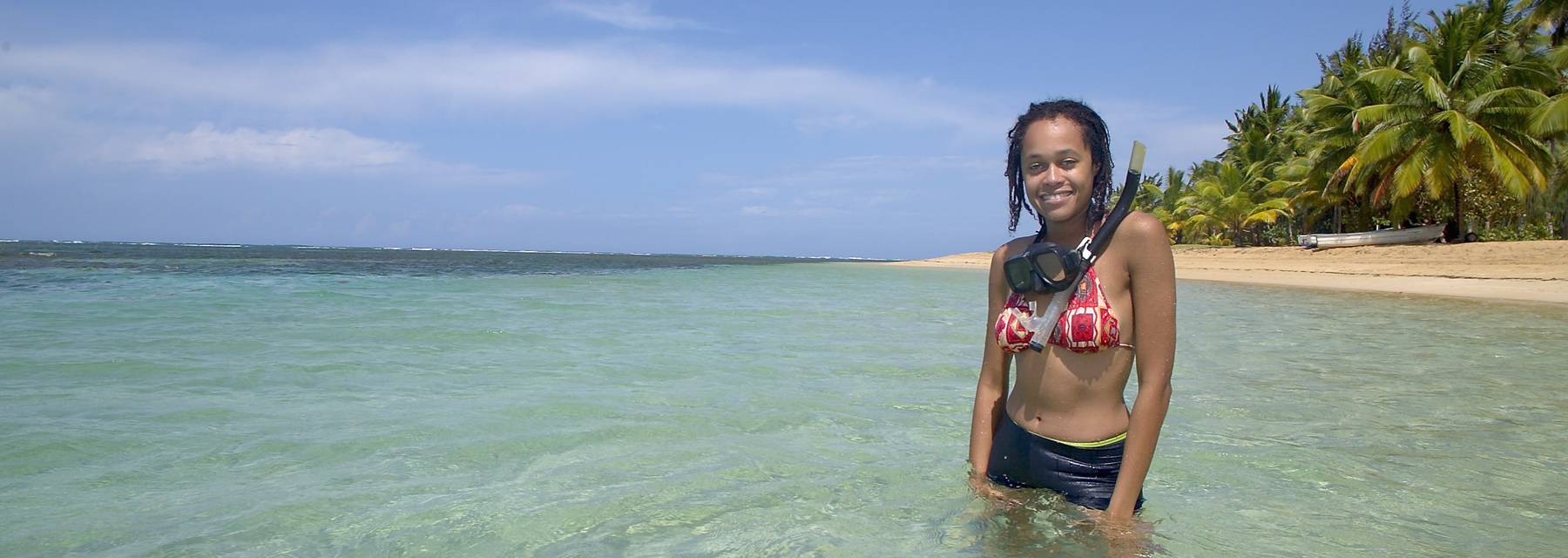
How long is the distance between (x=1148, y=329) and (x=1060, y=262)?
0.82 ft

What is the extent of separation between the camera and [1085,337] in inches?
84.6

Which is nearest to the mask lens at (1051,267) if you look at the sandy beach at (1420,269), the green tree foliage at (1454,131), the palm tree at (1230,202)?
the sandy beach at (1420,269)

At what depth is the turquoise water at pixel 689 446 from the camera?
291cm

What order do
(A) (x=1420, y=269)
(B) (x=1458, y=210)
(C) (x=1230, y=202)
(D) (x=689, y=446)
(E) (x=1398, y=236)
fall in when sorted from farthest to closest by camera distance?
(C) (x=1230, y=202)
(E) (x=1398, y=236)
(B) (x=1458, y=210)
(A) (x=1420, y=269)
(D) (x=689, y=446)

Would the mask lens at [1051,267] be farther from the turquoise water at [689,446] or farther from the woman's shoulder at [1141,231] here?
the turquoise water at [689,446]

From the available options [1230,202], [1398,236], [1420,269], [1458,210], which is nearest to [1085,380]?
[1420,269]

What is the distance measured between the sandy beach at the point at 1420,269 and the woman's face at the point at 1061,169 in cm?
1723

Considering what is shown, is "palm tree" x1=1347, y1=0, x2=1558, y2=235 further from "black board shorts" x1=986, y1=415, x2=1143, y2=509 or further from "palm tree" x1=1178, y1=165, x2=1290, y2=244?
"black board shorts" x1=986, y1=415, x2=1143, y2=509

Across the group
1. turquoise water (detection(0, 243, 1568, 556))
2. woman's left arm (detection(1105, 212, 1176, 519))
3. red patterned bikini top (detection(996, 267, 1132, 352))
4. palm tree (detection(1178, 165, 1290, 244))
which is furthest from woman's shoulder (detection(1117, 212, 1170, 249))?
palm tree (detection(1178, 165, 1290, 244))

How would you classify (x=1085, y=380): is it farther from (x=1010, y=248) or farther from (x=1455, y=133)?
(x=1455, y=133)

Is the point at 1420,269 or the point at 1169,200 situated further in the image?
the point at 1169,200

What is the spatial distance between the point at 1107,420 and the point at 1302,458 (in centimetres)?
245

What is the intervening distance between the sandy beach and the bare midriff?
1714 cm

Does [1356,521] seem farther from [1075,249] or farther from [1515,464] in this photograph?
[1075,249]
